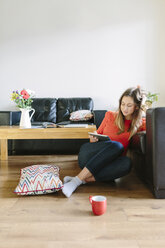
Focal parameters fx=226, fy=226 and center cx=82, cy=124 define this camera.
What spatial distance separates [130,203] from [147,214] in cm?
18

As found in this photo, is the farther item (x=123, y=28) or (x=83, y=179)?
(x=123, y=28)

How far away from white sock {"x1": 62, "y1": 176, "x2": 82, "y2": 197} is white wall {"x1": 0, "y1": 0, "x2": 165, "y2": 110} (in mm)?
2539

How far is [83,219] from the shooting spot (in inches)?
50.6

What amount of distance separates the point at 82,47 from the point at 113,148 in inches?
111

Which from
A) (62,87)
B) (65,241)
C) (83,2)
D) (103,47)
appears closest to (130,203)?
(65,241)

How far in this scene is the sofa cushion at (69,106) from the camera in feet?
12.3

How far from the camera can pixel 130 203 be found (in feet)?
4.92

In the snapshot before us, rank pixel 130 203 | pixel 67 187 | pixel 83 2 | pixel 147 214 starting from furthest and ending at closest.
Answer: pixel 83 2 → pixel 67 187 → pixel 130 203 → pixel 147 214

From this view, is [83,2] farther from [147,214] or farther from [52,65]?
[147,214]

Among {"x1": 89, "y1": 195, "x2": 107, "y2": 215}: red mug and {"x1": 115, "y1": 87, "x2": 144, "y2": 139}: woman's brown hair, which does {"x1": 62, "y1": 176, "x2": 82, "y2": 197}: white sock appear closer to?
{"x1": 89, "y1": 195, "x2": 107, "y2": 215}: red mug

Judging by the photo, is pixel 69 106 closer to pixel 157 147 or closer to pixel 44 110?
pixel 44 110

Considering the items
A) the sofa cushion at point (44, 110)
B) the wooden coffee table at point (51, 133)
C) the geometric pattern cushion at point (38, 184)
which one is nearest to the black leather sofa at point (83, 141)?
the sofa cushion at point (44, 110)

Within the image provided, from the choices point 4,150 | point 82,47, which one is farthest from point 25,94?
point 82,47

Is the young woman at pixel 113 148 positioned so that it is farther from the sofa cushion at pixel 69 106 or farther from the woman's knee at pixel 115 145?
the sofa cushion at pixel 69 106
